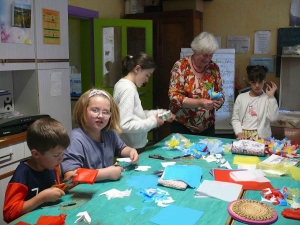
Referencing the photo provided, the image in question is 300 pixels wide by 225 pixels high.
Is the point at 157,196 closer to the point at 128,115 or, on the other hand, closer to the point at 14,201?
A: the point at 14,201

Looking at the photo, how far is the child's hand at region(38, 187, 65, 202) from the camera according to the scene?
4.56 ft

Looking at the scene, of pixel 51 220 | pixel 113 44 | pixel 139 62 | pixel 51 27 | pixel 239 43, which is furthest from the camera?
pixel 239 43

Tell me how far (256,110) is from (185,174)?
1428 mm

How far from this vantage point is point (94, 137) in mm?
1903

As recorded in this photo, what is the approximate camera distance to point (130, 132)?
7.25 ft

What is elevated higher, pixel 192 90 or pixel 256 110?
pixel 192 90

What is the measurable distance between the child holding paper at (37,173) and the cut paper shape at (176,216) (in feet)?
1.46

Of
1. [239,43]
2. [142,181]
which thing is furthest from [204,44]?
[239,43]

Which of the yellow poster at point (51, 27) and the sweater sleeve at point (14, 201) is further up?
the yellow poster at point (51, 27)

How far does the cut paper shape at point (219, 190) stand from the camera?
155cm

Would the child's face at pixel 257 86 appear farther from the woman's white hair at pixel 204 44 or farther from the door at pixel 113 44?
the door at pixel 113 44

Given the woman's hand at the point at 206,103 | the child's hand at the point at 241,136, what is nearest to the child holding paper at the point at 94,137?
the woman's hand at the point at 206,103

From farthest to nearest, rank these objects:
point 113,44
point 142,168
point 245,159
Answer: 1. point 113,44
2. point 245,159
3. point 142,168

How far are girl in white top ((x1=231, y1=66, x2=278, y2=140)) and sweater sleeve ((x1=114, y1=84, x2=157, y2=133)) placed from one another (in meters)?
1.01
